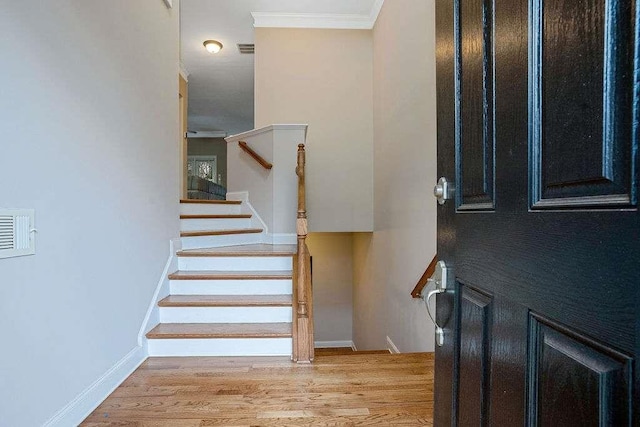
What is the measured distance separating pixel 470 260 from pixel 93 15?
1.91 m

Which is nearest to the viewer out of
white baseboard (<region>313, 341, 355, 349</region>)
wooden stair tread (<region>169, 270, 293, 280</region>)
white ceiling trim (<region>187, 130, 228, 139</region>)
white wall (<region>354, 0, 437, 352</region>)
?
white wall (<region>354, 0, 437, 352</region>)

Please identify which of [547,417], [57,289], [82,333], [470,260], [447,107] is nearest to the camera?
[547,417]

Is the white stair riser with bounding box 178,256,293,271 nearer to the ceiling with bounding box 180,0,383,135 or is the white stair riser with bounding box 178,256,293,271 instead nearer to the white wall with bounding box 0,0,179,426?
the white wall with bounding box 0,0,179,426

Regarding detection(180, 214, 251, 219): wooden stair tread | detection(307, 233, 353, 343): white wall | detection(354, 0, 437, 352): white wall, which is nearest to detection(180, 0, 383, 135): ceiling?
detection(354, 0, 437, 352): white wall

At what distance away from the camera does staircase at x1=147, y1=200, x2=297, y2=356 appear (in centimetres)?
215

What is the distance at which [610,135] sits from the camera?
422 mm

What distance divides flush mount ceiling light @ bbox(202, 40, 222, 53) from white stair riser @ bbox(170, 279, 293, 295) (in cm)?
359

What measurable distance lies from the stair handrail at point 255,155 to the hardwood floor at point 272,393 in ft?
7.40

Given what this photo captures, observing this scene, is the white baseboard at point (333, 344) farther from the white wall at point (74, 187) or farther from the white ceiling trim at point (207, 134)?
the white ceiling trim at point (207, 134)

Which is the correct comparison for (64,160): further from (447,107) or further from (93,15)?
(447,107)

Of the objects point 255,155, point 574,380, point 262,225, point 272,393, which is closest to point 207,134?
point 255,155

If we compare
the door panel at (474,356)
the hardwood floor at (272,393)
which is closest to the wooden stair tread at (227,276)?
the hardwood floor at (272,393)

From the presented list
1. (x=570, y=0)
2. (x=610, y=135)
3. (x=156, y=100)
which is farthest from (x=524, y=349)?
(x=156, y=100)

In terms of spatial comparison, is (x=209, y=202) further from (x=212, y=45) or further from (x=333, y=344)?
(x=333, y=344)
